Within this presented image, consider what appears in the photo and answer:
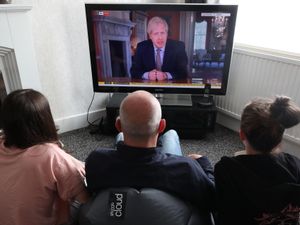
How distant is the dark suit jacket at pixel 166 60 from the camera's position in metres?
2.32

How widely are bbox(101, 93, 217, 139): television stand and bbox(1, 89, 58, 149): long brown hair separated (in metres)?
1.34

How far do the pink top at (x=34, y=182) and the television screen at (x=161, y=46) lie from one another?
141cm

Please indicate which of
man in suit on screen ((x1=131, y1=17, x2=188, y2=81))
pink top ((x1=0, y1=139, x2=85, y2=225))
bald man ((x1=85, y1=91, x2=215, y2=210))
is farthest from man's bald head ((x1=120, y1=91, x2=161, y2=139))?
man in suit on screen ((x1=131, y1=17, x2=188, y2=81))

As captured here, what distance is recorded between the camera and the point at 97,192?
100cm

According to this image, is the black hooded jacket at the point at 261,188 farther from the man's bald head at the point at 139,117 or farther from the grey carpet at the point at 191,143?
the grey carpet at the point at 191,143

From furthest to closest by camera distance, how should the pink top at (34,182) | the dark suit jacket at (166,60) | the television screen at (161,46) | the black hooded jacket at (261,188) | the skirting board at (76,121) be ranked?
the skirting board at (76,121)
the dark suit jacket at (166,60)
the television screen at (161,46)
the pink top at (34,182)
the black hooded jacket at (261,188)

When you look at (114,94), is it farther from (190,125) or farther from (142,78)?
(190,125)

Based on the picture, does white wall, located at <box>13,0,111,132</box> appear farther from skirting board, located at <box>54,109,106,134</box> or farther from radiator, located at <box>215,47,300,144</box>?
radiator, located at <box>215,47,300,144</box>

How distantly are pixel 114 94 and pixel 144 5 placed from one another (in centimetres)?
98

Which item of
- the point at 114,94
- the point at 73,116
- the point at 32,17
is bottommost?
the point at 73,116

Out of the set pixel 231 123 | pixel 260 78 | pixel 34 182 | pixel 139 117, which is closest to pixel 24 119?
pixel 34 182

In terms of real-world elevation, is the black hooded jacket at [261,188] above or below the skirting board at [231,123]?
above

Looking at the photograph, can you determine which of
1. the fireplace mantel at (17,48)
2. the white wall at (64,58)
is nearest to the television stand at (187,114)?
the white wall at (64,58)

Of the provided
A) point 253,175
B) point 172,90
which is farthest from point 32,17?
point 253,175
